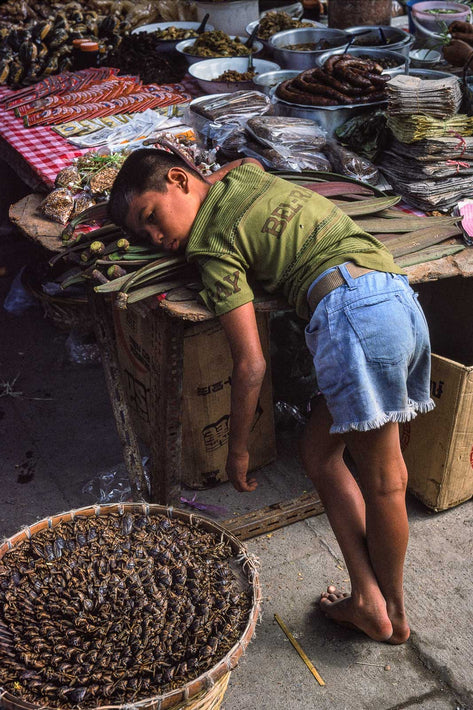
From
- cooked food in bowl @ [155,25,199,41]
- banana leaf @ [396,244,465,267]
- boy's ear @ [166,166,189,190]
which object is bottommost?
cooked food in bowl @ [155,25,199,41]

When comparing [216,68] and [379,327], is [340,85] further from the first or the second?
[379,327]

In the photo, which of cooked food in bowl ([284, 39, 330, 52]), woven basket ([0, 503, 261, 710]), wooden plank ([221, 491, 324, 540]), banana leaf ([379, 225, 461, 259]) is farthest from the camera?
cooked food in bowl ([284, 39, 330, 52])

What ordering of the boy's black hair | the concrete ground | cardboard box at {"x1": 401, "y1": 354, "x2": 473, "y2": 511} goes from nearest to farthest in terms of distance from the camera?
the boy's black hair → the concrete ground → cardboard box at {"x1": 401, "y1": 354, "x2": 473, "y2": 511}

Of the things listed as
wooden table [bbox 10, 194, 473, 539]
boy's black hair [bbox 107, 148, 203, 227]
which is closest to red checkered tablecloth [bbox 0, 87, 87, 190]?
wooden table [bbox 10, 194, 473, 539]

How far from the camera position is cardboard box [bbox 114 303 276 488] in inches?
113

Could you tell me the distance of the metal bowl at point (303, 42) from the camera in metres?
4.05

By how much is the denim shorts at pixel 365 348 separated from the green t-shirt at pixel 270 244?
0.07 meters

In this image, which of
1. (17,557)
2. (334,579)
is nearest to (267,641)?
(334,579)

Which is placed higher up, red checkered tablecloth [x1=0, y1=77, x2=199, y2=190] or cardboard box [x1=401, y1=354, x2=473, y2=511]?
red checkered tablecloth [x1=0, y1=77, x2=199, y2=190]

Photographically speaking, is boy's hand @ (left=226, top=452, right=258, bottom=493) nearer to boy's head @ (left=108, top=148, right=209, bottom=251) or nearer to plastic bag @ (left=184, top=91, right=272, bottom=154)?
boy's head @ (left=108, top=148, right=209, bottom=251)

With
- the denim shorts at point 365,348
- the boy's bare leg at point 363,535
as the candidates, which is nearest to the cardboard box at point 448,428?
the boy's bare leg at point 363,535

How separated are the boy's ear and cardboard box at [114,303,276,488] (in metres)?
0.60

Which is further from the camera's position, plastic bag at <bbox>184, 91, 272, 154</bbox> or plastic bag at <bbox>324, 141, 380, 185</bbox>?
plastic bag at <bbox>184, 91, 272, 154</bbox>

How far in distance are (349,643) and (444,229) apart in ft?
5.09
